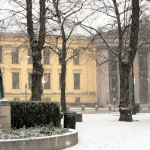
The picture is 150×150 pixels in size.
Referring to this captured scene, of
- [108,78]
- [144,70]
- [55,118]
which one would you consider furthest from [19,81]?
[55,118]

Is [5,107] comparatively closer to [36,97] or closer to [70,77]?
[36,97]

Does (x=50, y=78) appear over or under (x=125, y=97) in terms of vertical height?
over

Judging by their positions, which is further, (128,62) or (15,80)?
(15,80)

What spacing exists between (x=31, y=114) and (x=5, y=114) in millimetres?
1683

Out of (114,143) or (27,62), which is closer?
(114,143)

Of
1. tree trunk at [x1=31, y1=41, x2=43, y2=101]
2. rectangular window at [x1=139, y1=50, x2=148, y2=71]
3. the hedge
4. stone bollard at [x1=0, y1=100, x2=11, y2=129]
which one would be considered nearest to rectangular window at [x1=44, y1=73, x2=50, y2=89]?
rectangular window at [x1=139, y1=50, x2=148, y2=71]

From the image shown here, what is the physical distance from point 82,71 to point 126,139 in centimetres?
6282

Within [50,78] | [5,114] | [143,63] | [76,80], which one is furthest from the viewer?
[143,63]

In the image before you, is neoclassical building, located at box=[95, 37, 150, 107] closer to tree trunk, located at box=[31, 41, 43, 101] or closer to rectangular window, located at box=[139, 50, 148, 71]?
rectangular window, located at box=[139, 50, 148, 71]

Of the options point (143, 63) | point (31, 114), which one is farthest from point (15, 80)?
point (31, 114)

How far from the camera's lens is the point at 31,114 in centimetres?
1652

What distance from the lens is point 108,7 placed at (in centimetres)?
3225

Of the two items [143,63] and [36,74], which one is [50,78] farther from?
[36,74]

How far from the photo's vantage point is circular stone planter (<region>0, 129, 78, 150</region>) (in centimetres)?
1284
